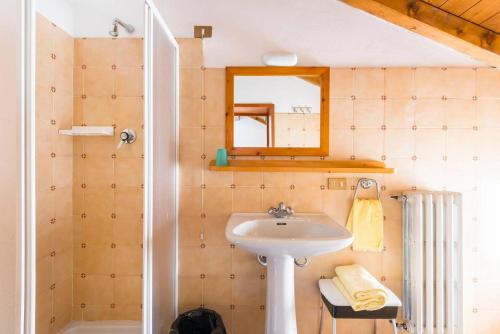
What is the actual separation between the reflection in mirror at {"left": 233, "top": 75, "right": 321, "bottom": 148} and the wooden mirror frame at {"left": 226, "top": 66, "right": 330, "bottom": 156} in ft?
0.07

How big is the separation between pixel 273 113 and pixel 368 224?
0.89 meters

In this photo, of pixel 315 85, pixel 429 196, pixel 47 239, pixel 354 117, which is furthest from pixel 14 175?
pixel 429 196

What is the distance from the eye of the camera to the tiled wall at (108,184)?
1.78 meters

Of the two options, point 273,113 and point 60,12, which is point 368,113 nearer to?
point 273,113

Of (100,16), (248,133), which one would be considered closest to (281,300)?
(248,133)

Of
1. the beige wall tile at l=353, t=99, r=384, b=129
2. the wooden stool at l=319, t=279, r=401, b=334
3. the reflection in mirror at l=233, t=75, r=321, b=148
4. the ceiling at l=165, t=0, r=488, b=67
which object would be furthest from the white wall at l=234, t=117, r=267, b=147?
the wooden stool at l=319, t=279, r=401, b=334

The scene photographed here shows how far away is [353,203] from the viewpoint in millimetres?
1778

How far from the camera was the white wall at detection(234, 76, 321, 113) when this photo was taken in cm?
177

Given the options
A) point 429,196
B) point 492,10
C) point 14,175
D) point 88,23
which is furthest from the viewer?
point 88,23

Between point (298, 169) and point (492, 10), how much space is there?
49.7 inches

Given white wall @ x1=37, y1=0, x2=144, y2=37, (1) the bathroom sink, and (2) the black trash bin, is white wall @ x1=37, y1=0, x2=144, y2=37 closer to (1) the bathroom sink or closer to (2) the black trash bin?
(1) the bathroom sink

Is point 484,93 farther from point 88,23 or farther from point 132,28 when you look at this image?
point 88,23

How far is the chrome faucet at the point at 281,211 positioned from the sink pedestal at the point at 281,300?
0.30m

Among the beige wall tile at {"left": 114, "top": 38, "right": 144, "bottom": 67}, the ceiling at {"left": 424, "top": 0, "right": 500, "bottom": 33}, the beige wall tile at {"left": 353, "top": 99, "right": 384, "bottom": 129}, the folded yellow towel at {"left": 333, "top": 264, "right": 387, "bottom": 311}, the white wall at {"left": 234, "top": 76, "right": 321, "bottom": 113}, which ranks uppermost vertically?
the ceiling at {"left": 424, "top": 0, "right": 500, "bottom": 33}
